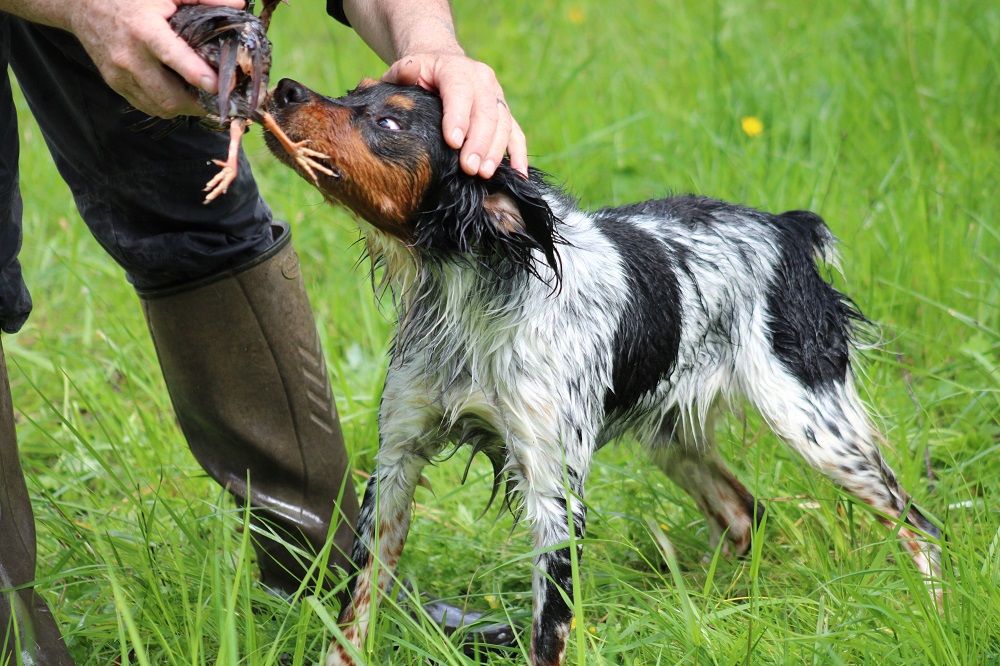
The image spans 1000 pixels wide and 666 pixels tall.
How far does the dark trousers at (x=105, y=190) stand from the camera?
261 cm

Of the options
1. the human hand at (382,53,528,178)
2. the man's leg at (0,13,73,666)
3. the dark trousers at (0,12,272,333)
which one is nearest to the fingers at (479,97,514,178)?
the human hand at (382,53,528,178)

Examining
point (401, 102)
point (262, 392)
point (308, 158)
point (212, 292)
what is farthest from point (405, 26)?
point (262, 392)

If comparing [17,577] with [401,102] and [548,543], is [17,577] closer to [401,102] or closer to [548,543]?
[548,543]

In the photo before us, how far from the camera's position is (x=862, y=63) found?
5.80 m

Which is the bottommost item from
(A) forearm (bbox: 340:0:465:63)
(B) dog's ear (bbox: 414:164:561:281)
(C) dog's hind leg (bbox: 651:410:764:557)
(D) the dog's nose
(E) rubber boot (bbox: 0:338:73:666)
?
(C) dog's hind leg (bbox: 651:410:764:557)

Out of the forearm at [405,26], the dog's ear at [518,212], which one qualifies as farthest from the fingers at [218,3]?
the dog's ear at [518,212]

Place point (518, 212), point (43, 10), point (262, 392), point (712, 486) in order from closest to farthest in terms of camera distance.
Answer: point (43, 10) < point (518, 212) < point (262, 392) < point (712, 486)

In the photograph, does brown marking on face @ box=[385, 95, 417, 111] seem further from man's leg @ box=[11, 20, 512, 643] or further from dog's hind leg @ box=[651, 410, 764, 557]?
dog's hind leg @ box=[651, 410, 764, 557]

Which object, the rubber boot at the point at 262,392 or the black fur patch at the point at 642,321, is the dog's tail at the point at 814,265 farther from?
the rubber boot at the point at 262,392

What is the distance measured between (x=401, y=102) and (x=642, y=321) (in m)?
0.89

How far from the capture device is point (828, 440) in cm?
327

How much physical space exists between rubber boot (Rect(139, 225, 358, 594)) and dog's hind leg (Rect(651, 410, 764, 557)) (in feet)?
3.33

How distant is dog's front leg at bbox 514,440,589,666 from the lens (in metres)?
2.71

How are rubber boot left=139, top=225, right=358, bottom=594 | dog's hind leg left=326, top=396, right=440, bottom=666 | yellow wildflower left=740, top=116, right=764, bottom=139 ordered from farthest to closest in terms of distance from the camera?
yellow wildflower left=740, top=116, right=764, bottom=139, rubber boot left=139, top=225, right=358, bottom=594, dog's hind leg left=326, top=396, right=440, bottom=666
